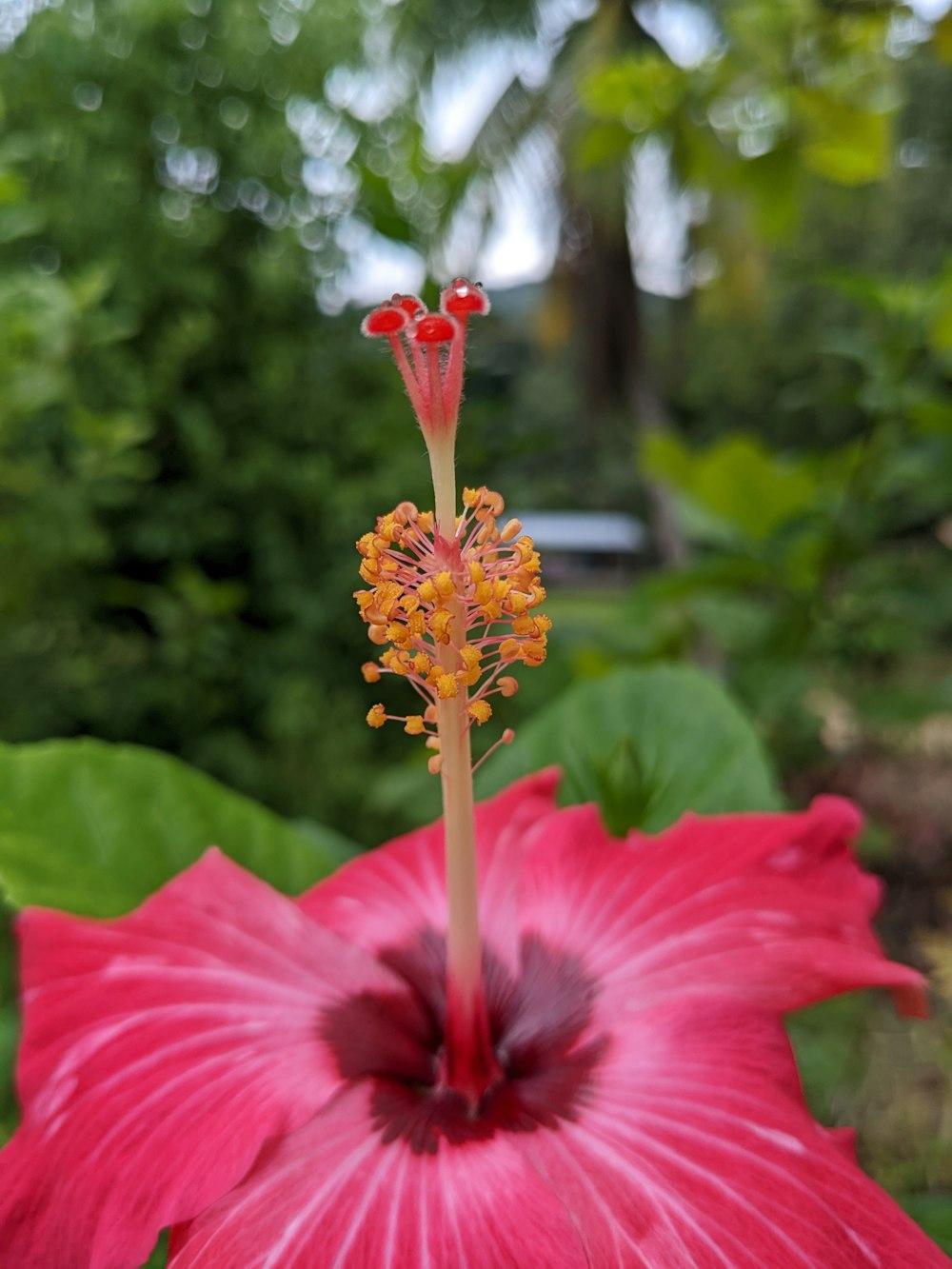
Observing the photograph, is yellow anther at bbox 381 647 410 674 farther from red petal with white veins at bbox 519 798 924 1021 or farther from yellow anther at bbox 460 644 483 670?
red petal with white veins at bbox 519 798 924 1021

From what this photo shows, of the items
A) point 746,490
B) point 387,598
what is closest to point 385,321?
point 387,598

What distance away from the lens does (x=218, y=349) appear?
2.00 metres

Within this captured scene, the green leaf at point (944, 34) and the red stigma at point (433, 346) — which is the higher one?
the green leaf at point (944, 34)

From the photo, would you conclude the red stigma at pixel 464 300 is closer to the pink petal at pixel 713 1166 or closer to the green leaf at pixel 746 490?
the pink petal at pixel 713 1166

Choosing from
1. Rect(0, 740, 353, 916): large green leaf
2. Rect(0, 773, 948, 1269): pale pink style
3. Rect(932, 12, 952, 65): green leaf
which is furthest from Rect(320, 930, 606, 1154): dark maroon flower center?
Rect(932, 12, 952, 65): green leaf

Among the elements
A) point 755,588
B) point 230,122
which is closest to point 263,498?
point 230,122

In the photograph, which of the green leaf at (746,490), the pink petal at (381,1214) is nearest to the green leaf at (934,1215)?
the pink petal at (381,1214)

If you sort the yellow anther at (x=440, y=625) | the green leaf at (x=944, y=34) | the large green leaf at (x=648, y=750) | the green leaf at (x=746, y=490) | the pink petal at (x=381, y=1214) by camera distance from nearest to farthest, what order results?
1. the pink petal at (x=381, y=1214)
2. the yellow anther at (x=440, y=625)
3. the large green leaf at (x=648, y=750)
4. the green leaf at (x=944, y=34)
5. the green leaf at (x=746, y=490)

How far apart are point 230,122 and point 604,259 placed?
233 inches

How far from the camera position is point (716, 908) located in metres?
0.44

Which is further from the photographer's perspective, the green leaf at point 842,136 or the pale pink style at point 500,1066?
the green leaf at point 842,136

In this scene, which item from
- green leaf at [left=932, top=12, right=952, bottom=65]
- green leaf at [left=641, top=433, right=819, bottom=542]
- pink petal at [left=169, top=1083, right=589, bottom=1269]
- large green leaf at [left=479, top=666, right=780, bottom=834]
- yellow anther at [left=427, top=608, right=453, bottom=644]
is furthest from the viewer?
green leaf at [left=641, top=433, right=819, bottom=542]

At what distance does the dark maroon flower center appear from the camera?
1.27 feet

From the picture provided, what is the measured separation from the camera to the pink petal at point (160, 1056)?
1.09ft
